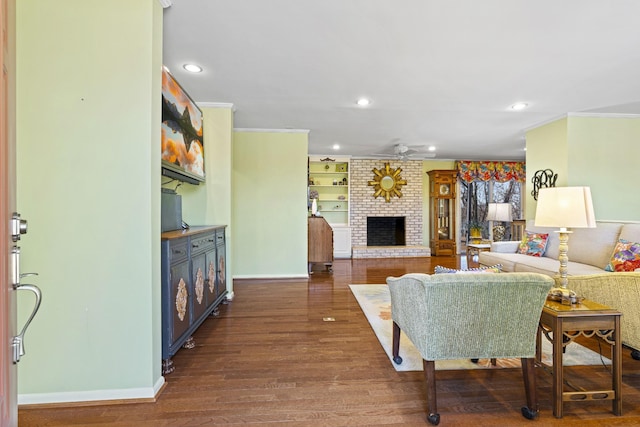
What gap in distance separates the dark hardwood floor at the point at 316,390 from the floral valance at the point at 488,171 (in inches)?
207

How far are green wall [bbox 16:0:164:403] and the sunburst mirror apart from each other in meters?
5.80

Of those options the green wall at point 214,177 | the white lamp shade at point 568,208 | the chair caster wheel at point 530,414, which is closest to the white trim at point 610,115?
the white lamp shade at point 568,208

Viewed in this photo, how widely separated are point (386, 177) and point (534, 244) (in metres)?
3.63

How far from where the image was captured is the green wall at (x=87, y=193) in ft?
5.26

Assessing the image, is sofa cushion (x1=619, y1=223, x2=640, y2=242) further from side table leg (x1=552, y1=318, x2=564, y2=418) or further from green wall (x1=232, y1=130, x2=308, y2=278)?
green wall (x1=232, y1=130, x2=308, y2=278)

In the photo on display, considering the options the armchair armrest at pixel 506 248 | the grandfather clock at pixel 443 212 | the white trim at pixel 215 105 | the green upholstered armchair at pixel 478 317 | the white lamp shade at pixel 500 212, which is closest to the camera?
the green upholstered armchair at pixel 478 317

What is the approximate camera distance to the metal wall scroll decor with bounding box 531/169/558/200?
13.6ft

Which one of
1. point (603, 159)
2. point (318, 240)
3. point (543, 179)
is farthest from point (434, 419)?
point (603, 159)

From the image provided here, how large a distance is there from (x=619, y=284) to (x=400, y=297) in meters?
1.37

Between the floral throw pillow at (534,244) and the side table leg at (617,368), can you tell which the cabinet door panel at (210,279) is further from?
the floral throw pillow at (534,244)

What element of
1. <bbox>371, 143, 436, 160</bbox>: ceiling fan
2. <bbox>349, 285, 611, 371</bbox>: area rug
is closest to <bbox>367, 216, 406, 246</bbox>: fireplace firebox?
<bbox>371, 143, 436, 160</bbox>: ceiling fan

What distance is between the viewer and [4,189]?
73 centimetres

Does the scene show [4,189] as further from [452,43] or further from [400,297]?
[452,43]

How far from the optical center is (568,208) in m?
1.83
